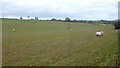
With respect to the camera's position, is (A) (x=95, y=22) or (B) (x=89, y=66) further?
(A) (x=95, y=22)

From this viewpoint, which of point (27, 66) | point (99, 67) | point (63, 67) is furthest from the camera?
point (27, 66)

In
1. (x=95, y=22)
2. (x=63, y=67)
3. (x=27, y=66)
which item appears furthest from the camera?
(x=95, y=22)

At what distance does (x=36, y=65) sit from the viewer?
779 cm

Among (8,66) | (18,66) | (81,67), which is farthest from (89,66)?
(8,66)

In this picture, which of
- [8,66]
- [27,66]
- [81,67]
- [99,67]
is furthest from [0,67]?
[99,67]

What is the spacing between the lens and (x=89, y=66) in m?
6.98

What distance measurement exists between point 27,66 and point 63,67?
1.89 m

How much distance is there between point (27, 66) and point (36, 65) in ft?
1.49

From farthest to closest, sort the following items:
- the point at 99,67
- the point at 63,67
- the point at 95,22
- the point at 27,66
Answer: the point at 95,22
the point at 27,66
the point at 63,67
the point at 99,67

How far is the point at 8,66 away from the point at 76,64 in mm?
3574

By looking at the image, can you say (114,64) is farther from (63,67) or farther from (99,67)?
(63,67)

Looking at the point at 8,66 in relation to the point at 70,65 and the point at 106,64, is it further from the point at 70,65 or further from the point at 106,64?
the point at 106,64

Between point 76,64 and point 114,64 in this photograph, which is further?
point 76,64

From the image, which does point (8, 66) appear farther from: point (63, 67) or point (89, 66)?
point (89, 66)
